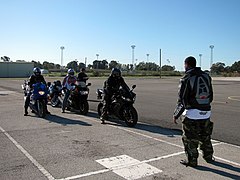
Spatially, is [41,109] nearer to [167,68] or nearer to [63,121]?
[63,121]

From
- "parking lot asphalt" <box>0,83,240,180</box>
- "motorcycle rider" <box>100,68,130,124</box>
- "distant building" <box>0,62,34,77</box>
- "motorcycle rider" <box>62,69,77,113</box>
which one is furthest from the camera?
"distant building" <box>0,62,34,77</box>

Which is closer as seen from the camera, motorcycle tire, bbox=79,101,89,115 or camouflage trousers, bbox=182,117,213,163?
camouflage trousers, bbox=182,117,213,163

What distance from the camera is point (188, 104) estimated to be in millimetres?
5113

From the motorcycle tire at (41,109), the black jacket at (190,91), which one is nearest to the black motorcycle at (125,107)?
the motorcycle tire at (41,109)

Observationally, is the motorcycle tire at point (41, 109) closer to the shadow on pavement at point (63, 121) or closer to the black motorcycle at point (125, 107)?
the shadow on pavement at point (63, 121)

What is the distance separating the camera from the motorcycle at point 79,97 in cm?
1089

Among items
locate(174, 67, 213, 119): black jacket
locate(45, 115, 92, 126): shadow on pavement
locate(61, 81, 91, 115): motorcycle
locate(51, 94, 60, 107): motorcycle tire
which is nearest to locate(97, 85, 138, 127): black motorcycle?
locate(45, 115, 92, 126): shadow on pavement

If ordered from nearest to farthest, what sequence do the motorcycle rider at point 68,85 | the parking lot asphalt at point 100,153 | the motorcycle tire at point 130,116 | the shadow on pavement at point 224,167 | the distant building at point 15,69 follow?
the shadow on pavement at point 224,167 → the parking lot asphalt at point 100,153 → the motorcycle tire at point 130,116 → the motorcycle rider at point 68,85 → the distant building at point 15,69

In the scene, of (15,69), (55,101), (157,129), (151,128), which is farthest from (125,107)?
(15,69)

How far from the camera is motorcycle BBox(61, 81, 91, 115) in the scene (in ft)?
35.7

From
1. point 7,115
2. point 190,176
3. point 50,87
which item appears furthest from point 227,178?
point 50,87

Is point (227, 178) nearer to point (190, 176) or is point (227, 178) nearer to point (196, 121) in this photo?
point (190, 176)

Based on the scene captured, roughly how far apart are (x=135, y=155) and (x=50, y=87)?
30.2ft

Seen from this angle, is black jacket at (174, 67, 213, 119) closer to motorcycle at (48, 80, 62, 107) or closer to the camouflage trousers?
the camouflage trousers
